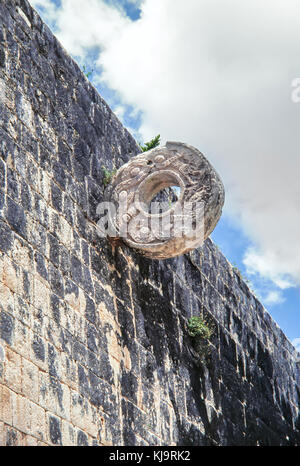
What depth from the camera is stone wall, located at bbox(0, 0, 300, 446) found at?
207 inches

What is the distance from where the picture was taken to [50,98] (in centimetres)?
655

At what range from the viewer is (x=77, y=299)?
6027 mm

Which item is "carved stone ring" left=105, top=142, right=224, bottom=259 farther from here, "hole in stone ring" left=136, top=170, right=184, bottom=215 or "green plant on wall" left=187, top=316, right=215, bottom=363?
"green plant on wall" left=187, top=316, right=215, bottom=363

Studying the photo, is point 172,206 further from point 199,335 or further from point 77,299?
point 199,335

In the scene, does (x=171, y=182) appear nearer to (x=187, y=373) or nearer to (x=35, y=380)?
(x=187, y=373)

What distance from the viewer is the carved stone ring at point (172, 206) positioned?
22.4 ft

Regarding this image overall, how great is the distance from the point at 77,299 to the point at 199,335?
2550 mm

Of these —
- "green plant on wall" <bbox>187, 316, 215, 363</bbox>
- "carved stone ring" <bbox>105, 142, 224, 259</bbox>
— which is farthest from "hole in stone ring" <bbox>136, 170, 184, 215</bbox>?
"green plant on wall" <bbox>187, 316, 215, 363</bbox>

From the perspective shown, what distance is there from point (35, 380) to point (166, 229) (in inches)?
83.2

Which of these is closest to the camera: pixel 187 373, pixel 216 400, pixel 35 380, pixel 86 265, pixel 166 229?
pixel 35 380

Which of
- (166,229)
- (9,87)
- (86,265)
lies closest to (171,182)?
(166,229)

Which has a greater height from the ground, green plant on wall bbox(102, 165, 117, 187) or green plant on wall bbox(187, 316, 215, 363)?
green plant on wall bbox(102, 165, 117, 187)

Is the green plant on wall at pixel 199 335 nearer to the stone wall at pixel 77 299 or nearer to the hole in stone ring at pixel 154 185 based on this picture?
the stone wall at pixel 77 299

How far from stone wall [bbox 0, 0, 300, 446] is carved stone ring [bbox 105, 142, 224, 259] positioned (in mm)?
199
